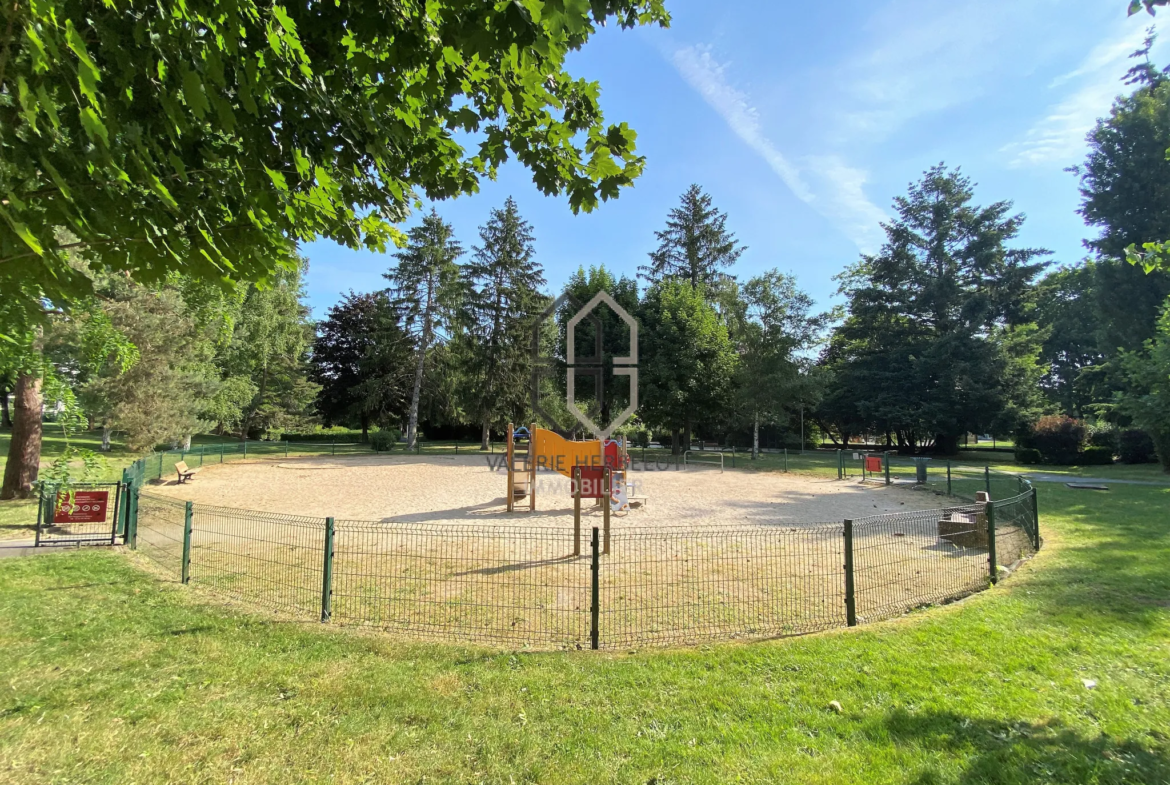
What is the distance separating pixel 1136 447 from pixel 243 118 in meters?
40.8

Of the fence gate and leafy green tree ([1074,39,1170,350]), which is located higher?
leafy green tree ([1074,39,1170,350])

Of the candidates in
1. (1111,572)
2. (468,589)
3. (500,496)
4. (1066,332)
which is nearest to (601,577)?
(468,589)

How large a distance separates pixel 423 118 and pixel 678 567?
20.7 feet

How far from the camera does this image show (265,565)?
284 inches

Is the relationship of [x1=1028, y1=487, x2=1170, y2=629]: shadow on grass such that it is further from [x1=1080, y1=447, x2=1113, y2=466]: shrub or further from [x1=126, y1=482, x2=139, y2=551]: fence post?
[x1=1080, y1=447, x2=1113, y2=466]: shrub

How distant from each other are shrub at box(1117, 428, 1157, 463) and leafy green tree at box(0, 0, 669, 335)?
3838 centimetres

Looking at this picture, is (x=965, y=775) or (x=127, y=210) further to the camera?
(x=127, y=210)

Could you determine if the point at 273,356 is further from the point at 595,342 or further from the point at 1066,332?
the point at 1066,332

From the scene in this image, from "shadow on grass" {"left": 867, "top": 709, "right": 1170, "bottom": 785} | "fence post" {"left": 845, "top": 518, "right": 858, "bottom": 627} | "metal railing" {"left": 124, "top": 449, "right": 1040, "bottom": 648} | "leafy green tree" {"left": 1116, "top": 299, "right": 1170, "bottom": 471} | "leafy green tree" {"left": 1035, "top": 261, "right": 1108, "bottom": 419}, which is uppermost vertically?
"leafy green tree" {"left": 1035, "top": 261, "right": 1108, "bottom": 419}

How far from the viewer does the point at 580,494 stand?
27.8 ft

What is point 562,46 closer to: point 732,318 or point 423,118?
point 423,118

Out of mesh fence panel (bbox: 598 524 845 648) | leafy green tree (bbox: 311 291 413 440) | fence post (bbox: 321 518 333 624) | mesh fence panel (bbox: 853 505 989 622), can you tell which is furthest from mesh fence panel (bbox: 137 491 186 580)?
leafy green tree (bbox: 311 291 413 440)

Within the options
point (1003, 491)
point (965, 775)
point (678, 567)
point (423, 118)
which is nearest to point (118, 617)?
point (423, 118)

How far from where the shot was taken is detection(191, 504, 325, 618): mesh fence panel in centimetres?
585
